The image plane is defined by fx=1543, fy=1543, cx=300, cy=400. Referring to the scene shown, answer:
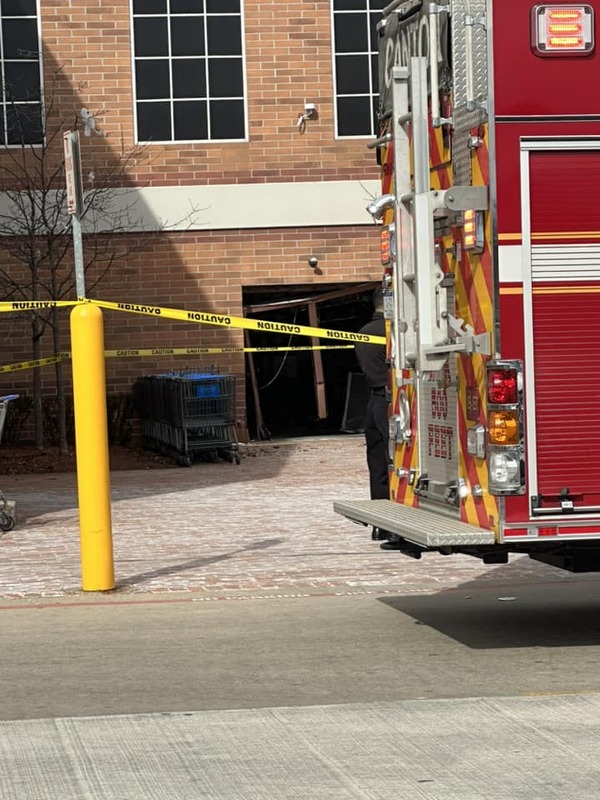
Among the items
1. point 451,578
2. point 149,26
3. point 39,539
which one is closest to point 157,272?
point 149,26

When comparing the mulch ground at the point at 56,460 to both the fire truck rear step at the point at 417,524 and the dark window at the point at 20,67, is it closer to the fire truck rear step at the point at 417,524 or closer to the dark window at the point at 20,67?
the dark window at the point at 20,67

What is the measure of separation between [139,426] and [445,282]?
16851 mm

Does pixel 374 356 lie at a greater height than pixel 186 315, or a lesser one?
lesser

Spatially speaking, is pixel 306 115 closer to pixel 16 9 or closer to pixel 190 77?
pixel 190 77

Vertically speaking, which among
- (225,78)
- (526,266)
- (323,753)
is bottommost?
(323,753)

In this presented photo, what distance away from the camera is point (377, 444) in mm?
12969

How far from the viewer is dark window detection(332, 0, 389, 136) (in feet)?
83.6

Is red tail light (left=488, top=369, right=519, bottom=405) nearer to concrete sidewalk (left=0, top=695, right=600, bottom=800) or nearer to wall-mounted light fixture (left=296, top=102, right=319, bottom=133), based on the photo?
concrete sidewalk (left=0, top=695, right=600, bottom=800)

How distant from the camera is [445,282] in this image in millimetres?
8516

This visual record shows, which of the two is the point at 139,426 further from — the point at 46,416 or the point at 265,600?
the point at 265,600

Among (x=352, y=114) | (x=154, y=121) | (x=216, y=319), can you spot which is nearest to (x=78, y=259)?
(x=216, y=319)

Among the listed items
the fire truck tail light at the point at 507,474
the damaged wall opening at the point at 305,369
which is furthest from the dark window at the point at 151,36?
the fire truck tail light at the point at 507,474

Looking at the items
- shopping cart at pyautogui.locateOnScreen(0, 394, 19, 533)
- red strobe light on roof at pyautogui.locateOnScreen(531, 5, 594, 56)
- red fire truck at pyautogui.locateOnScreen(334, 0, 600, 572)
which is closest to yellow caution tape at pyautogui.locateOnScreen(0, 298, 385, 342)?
shopping cart at pyautogui.locateOnScreen(0, 394, 19, 533)

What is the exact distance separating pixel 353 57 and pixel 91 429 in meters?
16.2
